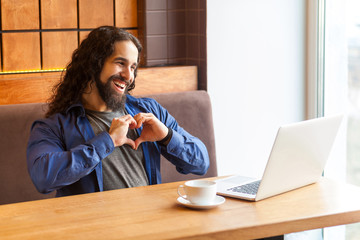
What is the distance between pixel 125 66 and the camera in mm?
2322

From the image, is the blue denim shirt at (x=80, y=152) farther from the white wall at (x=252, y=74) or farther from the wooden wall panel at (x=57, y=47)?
the white wall at (x=252, y=74)

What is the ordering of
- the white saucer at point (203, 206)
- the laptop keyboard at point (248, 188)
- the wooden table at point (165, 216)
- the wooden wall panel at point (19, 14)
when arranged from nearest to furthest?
the wooden table at point (165, 216) → the white saucer at point (203, 206) → the laptop keyboard at point (248, 188) → the wooden wall panel at point (19, 14)

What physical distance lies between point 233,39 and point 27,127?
1255 mm

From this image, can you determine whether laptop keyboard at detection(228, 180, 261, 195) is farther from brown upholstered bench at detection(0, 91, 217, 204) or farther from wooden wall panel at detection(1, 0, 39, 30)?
wooden wall panel at detection(1, 0, 39, 30)

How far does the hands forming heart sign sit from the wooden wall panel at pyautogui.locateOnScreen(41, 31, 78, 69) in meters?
0.94

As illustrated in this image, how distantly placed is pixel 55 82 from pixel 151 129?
2.55ft

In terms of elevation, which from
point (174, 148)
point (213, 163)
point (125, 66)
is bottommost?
point (213, 163)

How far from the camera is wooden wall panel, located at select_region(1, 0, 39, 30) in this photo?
2.76m

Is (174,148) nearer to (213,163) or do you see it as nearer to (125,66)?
(125,66)

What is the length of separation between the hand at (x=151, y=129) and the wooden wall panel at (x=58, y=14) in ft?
3.29

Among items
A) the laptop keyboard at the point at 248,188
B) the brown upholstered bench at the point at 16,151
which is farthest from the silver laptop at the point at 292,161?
the brown upholstered bench at the point at 16,151

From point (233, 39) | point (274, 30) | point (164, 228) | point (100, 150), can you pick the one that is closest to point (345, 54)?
point (274, 30)

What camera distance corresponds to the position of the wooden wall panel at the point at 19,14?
2764 millimetres

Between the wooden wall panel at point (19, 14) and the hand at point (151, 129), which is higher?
the wooden wall panel at point (19, 14)
